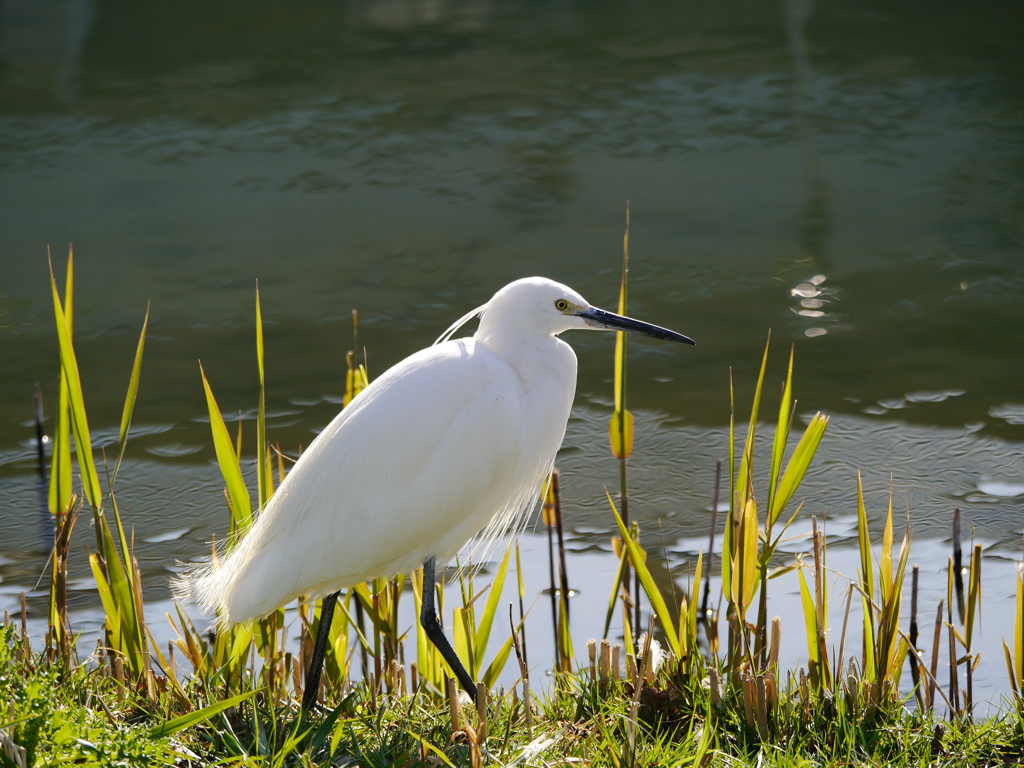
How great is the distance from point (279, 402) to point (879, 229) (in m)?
3.57

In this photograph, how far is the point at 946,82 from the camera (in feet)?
27.5

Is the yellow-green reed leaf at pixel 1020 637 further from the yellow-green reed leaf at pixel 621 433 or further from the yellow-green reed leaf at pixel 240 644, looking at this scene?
the yellow-green reed leaf at pixel 240 644

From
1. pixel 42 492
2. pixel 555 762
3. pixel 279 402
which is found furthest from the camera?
pixel 279 402

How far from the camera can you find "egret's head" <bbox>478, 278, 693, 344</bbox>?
2.37m

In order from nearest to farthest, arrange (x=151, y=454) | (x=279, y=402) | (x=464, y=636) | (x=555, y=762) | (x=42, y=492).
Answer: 1. (x=555, y=762)
2. (x=464, y=636)
3. (x=42, y=492)
4. (x=151, y=454)
5. (x=279, y=402)

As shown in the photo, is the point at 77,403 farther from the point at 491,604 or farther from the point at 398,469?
the point at 491,604

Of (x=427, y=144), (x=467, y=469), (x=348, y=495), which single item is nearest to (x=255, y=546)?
(x=348, y=495)

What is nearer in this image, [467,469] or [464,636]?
[467,469]

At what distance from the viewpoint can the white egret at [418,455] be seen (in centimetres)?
238

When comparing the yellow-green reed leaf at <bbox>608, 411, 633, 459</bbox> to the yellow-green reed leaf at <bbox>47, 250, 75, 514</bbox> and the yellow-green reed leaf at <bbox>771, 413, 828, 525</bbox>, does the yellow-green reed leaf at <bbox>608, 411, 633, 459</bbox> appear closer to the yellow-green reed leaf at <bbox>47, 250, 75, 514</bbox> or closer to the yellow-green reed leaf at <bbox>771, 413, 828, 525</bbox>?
the yellow-green reed leaf at <bbox>771, 413, 828, 525</bbox>

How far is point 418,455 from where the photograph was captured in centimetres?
239

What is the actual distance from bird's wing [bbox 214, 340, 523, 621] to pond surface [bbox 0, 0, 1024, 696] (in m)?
0.94

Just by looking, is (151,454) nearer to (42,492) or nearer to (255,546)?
(42,492)

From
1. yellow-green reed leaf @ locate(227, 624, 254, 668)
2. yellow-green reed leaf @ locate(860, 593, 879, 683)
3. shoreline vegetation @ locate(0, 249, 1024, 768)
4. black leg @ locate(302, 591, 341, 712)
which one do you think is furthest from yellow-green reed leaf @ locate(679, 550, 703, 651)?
yellow-green reed leaf @ locate(227, 624, 254, 668)
